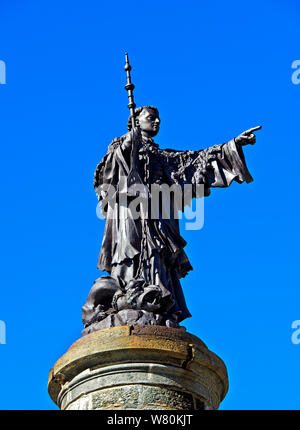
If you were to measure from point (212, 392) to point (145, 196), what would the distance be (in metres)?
2.75

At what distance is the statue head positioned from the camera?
36.8ft

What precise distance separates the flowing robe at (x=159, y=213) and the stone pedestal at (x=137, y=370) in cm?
85

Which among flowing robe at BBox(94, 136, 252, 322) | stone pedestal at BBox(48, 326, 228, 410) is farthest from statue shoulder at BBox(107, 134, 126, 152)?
stone pedestal at BBox(48, 326, 228, 410)

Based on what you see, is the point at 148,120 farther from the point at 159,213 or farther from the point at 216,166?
the point at 159,213

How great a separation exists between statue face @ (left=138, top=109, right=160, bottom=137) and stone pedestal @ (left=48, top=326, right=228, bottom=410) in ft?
11.9

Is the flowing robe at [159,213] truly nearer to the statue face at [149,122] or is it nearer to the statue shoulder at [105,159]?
the statue shoulder at [105,159]

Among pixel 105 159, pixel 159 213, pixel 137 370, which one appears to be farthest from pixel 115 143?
pixel 137 370

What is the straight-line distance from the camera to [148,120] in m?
11.3

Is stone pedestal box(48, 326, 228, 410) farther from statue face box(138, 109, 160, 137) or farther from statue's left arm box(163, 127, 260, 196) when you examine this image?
statue face box(138, 109, 160, 137)

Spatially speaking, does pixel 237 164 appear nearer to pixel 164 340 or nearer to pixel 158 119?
pixel 158 119

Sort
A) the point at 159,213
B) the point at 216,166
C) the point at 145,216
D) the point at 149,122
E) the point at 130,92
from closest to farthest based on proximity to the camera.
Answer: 1. the point at 145,216
2. the point at 159,213
3. the point at 130,92
4. the point at 216,166
5. the point at 149,122

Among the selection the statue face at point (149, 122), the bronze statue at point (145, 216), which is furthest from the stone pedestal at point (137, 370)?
the statue face at point (149, 122)

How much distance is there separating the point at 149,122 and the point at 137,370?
169 inches
